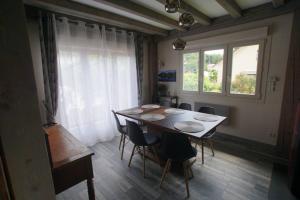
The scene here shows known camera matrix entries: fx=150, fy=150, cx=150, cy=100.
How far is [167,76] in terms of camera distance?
4.17 meters

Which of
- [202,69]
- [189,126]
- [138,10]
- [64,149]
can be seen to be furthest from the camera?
[202,69]

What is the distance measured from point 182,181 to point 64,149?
1.54 metres

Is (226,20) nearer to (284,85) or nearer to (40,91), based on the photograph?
(284,85)

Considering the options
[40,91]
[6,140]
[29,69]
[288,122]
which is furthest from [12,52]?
[288,122]

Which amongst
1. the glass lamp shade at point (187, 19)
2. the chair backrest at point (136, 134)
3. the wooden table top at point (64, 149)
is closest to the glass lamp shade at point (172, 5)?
the glass lamp shade at point (187, 19)

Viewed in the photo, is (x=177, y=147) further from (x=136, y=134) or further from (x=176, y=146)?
(x=136, y=134)

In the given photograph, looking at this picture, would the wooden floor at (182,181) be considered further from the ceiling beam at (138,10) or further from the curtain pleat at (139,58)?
the ceiling beam at (138,10)

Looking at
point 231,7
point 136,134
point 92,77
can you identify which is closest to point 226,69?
point 231,7

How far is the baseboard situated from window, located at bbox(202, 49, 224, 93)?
106cm

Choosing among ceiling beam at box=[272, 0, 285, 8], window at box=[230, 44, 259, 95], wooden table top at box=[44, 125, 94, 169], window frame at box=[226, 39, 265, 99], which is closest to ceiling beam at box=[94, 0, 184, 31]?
window frame at box=[226, 39, 265, 99]

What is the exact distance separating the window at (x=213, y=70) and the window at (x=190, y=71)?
0.20 metres

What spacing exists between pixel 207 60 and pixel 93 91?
8.48 feet

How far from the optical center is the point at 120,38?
3.42 m

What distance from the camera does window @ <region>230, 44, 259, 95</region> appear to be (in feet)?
9.21
